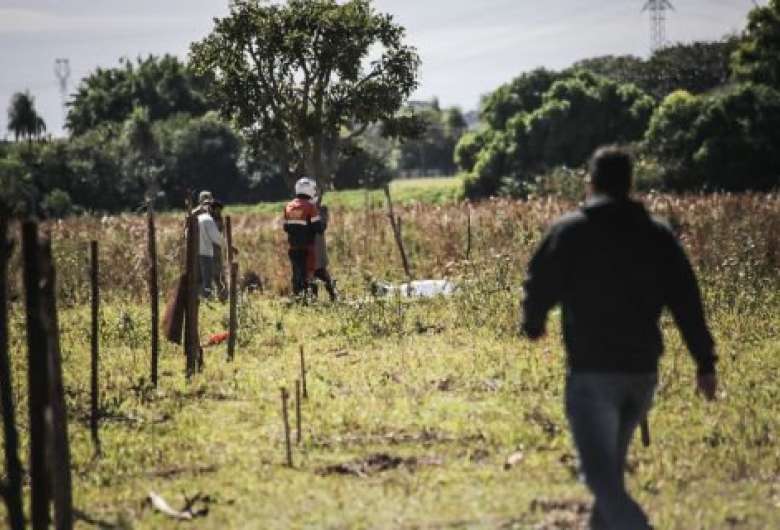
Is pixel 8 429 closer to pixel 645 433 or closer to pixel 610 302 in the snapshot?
pixel 610 302

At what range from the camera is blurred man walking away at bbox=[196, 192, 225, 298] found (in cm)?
1584

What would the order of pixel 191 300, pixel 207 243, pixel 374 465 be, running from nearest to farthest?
pixel 374 465 → pixel 191 300 → pixel 207 243

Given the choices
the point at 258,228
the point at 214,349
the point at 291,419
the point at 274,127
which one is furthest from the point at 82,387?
the point at 274,127

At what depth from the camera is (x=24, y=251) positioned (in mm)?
4848

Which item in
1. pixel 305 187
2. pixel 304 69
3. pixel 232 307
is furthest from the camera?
pixel 304 69

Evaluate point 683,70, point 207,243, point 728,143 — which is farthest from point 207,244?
point 683,70

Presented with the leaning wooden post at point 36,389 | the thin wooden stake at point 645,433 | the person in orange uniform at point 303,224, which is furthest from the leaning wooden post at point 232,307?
the leaning wooden post at point 36,389

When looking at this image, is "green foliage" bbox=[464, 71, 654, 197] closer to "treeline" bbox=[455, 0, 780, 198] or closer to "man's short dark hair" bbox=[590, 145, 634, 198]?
"treeline" bbox=[455, 0, 780, 198]

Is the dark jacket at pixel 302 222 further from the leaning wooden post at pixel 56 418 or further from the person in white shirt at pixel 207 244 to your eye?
the leaning wooden post at pixel 56 418

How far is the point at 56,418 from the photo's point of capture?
5.42 meters

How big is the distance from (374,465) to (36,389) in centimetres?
268

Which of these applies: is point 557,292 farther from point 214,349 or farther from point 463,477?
point 214,349

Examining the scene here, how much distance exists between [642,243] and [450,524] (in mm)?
2070

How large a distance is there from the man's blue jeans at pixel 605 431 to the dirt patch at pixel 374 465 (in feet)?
7.47
